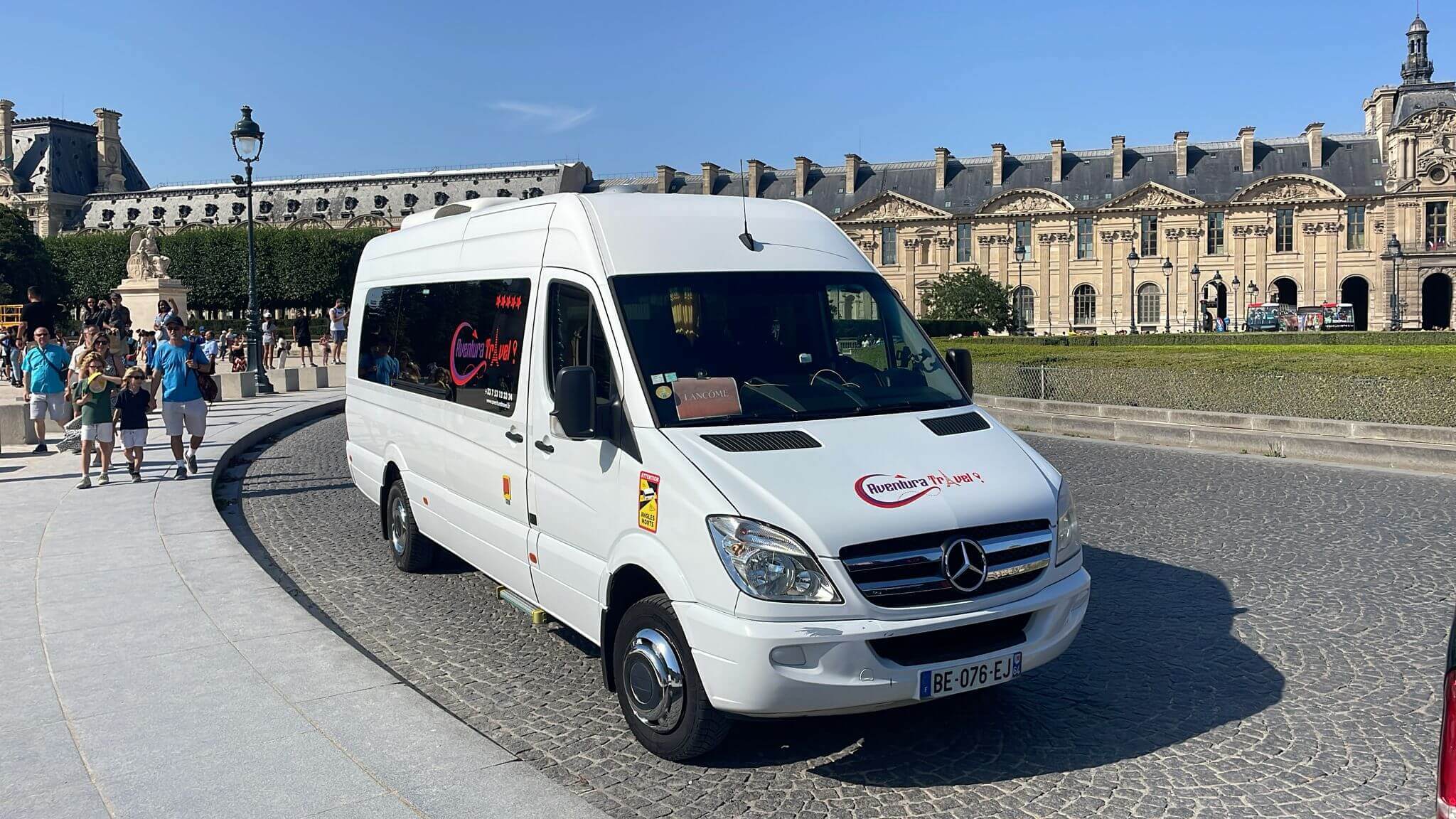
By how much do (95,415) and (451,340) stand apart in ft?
21.4

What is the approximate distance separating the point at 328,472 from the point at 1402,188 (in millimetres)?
80475

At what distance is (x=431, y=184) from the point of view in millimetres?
103000

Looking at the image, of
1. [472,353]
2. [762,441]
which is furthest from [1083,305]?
[762,441]

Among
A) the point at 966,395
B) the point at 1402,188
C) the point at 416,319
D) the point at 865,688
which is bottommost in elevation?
the point at 865,688

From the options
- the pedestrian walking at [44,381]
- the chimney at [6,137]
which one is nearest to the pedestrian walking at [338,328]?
the pedestrian walking at [44,381]

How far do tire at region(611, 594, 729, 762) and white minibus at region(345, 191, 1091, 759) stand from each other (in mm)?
11

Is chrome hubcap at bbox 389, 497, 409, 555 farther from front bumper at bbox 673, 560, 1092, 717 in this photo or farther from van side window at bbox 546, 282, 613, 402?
front bumper at bbox 673, 560, 1092, 717

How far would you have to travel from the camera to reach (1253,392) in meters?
15.7

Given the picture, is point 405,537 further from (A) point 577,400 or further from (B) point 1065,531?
(B) point 1065,531

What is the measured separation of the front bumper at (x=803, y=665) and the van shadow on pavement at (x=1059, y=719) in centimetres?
50

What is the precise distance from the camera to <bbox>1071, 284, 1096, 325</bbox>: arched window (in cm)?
8562

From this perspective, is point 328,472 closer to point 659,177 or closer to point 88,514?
point 88,514

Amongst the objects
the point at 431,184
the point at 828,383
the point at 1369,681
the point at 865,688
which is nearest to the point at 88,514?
the point at 828,383

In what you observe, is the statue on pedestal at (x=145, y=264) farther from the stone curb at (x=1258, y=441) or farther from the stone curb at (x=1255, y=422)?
the stone curb at (x=1258, y=441)
